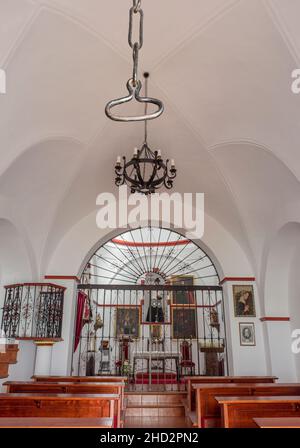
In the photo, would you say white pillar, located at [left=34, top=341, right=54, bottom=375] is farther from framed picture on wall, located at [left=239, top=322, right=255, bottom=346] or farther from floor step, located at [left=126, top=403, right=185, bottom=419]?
framed picture on wall, located at [left=239, top=322, right=255, bottom=346]

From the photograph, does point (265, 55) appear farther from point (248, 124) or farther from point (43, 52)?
point (43, 52)

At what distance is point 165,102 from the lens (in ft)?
19.6

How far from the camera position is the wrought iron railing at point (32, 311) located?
7.20m

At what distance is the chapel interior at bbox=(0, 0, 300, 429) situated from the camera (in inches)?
166

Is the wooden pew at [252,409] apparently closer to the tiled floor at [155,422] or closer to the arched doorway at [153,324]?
the tiled floor at [155,422]

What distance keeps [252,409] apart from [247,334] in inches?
161

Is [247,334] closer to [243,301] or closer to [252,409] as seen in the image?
[243,301]

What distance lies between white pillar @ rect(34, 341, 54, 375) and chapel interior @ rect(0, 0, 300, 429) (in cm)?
3

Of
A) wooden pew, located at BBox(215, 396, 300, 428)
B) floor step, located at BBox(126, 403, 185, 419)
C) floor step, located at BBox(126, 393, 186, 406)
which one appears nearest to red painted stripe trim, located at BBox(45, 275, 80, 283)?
floor step, located at BBox(126, 393, 186, 406)

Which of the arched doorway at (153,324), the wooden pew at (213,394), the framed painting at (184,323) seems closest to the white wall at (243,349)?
the wooden pew at (213,394)

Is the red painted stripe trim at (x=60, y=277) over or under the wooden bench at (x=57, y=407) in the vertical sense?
over

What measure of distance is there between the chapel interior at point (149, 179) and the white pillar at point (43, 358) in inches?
1.1

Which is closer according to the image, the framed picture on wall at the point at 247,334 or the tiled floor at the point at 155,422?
the tiled floor at the point at 155,422
